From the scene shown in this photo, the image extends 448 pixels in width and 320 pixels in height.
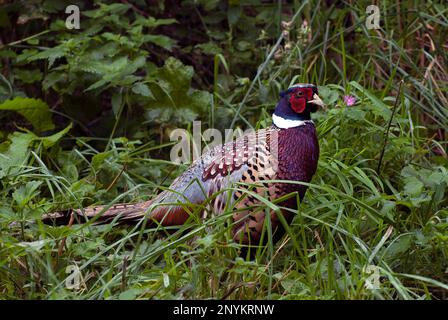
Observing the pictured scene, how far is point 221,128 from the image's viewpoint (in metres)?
4.97

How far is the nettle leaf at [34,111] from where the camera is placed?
16.0 ft

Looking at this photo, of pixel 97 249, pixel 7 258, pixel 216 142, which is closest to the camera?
pixel 7 258

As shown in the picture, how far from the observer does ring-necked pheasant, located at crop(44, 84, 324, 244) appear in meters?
3.64

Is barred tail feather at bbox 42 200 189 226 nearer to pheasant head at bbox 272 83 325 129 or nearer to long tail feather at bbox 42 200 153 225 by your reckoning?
long tail feather at bbox 42 200 153 225

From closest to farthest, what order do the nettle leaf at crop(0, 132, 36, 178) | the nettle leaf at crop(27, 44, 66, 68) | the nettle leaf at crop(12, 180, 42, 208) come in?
the nettle leaf at crop(12, 180, 42, 208), the nettle leaf at crop(0, 132, 36, 178), the nettle leaf at crop(27, 44, 66, 68)

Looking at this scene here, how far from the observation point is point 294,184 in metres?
3.69

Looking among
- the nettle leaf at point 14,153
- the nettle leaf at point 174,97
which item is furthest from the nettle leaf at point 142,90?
the nettle leaf at point 14,153

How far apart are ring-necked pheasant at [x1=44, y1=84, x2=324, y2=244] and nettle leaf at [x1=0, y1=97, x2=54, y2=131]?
1149 mm

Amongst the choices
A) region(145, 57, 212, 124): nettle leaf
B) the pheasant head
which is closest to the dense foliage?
region(145, 57, 212, 124): nettle leaf

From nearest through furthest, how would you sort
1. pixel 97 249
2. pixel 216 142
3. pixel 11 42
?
pixel 97 249 < pixel 216 142 < pixel 11 42

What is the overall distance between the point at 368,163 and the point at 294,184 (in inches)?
29.6

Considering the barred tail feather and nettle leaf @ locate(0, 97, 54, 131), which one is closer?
the barred tail feather
